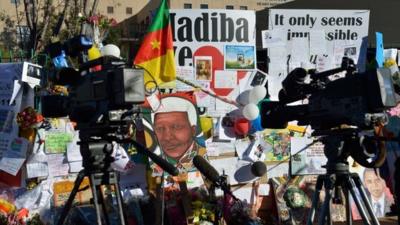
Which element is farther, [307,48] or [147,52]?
[307,48]

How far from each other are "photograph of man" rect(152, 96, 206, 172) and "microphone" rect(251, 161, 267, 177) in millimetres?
564

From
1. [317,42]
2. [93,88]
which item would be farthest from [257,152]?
[93,88]

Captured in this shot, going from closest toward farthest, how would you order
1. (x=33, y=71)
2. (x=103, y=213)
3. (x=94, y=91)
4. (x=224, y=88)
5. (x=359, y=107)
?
(x=359, y=107) → (x=94, y=91) → (x=103, y=213) → (x=33, y=71) → (x=224, y=88)

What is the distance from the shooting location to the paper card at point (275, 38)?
6074 mm

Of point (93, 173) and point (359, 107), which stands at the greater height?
point (359, 107)

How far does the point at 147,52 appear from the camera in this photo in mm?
5621

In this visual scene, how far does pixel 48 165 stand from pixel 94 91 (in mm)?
2441

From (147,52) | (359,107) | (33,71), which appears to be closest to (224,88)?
(147,52)

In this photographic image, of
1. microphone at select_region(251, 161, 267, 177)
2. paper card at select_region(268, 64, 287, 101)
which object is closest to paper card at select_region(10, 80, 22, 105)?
microphone at select_region(251, 161, 267, 177)

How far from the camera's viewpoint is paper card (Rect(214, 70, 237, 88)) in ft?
19.3

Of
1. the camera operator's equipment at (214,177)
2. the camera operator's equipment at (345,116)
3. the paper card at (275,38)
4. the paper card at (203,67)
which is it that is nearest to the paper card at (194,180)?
the camera operator's equipment at (214,177)

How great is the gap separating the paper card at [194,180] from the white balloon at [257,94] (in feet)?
3.04

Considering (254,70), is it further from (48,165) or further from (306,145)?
(48,165)

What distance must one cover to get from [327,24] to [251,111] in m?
1.36
